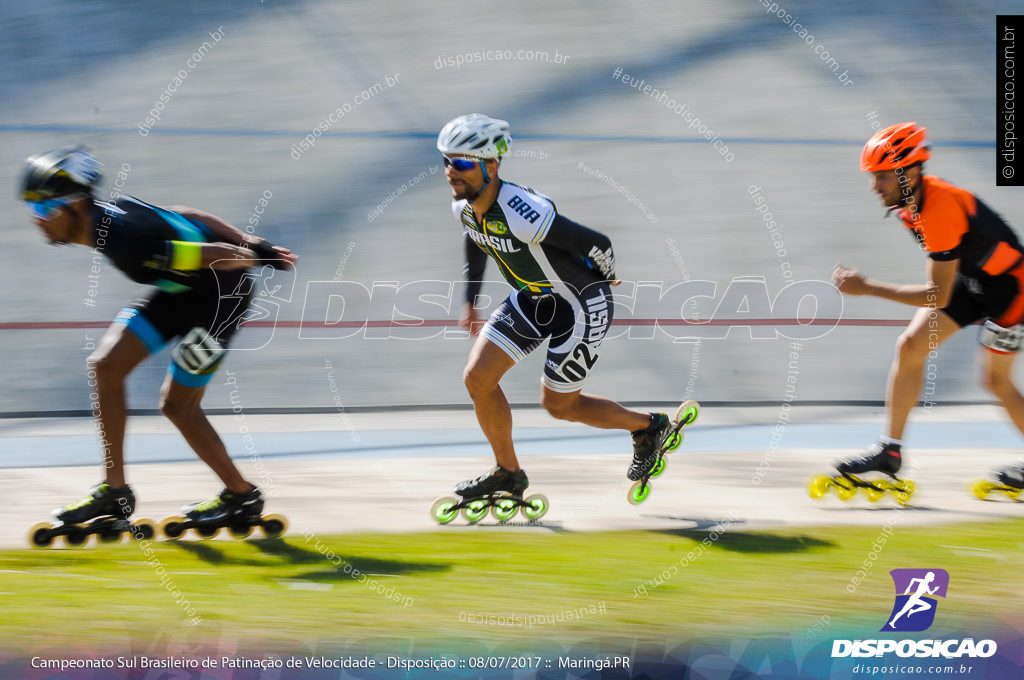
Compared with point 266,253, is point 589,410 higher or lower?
lower

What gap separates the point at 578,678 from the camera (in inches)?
118

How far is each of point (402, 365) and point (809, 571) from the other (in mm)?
4050

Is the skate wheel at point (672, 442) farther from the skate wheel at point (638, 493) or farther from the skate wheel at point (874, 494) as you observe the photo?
the skate wheel at point (874, 494)

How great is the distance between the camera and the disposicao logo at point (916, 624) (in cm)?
323

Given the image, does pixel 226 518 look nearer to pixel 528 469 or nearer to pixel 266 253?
pixel 266 253

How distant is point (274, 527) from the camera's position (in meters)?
4.07

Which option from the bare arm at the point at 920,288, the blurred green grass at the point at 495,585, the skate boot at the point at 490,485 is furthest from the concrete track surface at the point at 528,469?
the bare arm at the point at 920,288

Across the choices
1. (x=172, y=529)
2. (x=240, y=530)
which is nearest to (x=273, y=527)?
(x=240, y=530)

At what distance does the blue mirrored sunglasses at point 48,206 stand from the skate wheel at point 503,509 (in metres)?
2.11

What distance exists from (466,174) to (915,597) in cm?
231

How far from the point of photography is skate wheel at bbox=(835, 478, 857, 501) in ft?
15.3

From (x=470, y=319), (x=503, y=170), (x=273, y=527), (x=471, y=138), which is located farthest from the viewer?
(x=503, y=170)

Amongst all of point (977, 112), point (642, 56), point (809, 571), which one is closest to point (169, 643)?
point (809, 571)

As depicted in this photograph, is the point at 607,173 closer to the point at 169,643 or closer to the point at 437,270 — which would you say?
the point at 437,270
